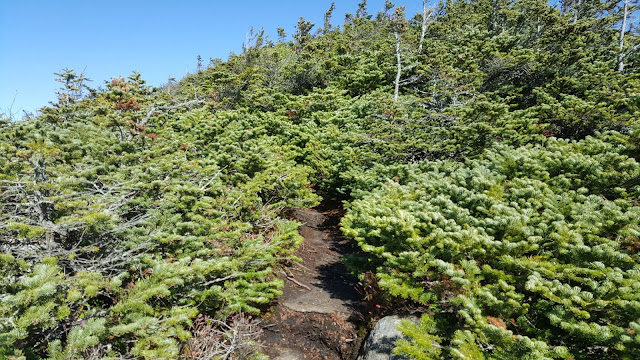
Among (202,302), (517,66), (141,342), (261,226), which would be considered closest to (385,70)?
(517,66)

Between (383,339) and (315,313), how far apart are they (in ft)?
5.98

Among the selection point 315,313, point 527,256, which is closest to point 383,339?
point 315,313

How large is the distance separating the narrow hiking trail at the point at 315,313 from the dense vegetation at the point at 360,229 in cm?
62

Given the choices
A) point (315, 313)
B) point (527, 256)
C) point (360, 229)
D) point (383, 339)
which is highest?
point (360, 229)

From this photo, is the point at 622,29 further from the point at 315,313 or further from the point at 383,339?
the point at 315,313

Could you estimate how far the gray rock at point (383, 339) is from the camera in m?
4.42

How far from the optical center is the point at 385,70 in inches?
656

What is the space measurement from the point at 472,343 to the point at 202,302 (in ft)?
13.1

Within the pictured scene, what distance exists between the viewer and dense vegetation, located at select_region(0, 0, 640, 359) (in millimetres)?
3016

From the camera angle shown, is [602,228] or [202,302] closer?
[602,228]

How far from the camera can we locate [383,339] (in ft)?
15.1

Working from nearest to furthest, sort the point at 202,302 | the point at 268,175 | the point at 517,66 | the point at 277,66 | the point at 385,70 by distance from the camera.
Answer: the point at 202,302 → the point at 268,175 → the point at 517,66 → the point at 385,70 → the point at 277,66

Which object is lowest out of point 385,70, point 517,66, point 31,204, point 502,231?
point 502,231

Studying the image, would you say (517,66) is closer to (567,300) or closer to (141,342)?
(567,300)
